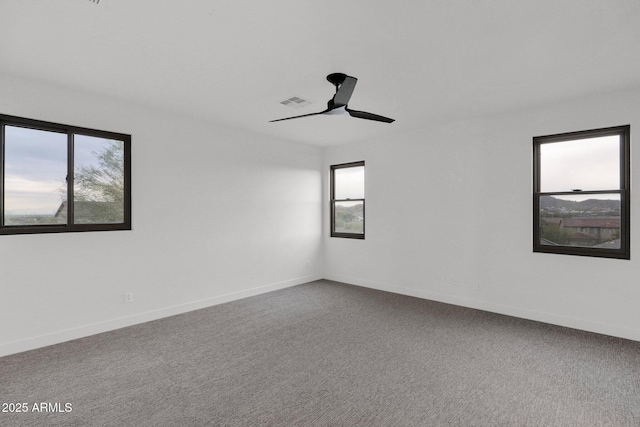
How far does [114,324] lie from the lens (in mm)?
3711

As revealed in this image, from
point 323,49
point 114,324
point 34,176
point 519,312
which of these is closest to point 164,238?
point 114,324

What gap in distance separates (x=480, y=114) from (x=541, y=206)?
1451mm

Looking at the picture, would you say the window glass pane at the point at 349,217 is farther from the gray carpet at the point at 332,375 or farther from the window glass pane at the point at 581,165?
the window glass pane at the point at 581,165

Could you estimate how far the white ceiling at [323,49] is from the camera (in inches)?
82.4

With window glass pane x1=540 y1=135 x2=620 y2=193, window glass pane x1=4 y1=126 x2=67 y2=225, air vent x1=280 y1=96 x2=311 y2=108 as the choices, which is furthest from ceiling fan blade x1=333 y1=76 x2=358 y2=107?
window glass pane x1=4 y1=126 x2=67 y2=225

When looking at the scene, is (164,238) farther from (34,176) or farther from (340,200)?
(340,200)

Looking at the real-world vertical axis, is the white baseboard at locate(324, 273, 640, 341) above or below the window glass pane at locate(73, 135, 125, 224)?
below

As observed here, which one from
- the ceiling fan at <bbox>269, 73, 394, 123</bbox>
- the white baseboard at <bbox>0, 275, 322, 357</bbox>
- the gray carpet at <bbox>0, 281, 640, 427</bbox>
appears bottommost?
the gray carpet at <bbox>0, 281, 640, 427</bbox>

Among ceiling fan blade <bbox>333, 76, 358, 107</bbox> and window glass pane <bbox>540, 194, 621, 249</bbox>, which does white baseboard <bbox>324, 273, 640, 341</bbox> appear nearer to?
window glass pane <bbox>540, 194, 621, 249</bbox>

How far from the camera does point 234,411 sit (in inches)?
86.8

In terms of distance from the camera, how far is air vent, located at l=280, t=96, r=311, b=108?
3.71 meters

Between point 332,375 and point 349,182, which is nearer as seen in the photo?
point 332,375

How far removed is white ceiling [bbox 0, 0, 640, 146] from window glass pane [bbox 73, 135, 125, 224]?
62cm

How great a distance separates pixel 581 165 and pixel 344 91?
3.12 m
